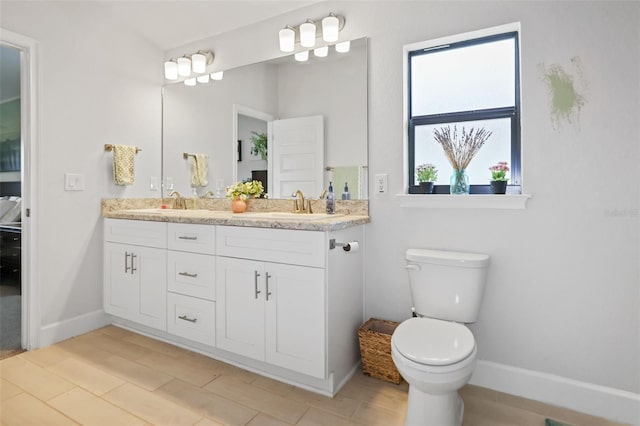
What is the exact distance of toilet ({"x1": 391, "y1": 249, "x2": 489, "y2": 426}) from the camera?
1.28 m

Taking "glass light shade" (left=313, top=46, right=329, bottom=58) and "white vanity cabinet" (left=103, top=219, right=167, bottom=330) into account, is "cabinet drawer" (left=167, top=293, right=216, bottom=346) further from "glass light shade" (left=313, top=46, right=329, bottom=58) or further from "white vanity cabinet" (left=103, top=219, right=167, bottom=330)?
"glass light shade" (left=313, top=46, right=329, bottom=58)

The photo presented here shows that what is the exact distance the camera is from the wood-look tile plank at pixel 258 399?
5.14 ft

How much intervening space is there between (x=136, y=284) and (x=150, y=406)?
0.99 m

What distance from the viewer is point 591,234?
159 centimetres

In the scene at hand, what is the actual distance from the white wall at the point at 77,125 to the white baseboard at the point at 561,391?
2.74m

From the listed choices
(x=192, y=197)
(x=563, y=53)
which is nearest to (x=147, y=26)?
(x=192, y=197)

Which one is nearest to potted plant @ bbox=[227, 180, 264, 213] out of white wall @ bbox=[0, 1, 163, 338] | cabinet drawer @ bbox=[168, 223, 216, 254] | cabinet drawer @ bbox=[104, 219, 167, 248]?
cabinet drawer @ bbox=[168, 223, 216, 254]

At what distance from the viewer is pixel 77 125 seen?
2385 millimetres

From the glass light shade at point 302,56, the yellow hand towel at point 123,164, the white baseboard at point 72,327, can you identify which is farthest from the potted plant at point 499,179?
the white baseboard at point 72,327

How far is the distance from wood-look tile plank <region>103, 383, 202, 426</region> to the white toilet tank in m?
1.24

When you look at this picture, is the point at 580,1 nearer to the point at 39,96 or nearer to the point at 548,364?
the point at 548,364

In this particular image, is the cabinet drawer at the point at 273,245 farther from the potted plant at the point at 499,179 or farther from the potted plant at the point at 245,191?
the potted plant at the point at 499,179

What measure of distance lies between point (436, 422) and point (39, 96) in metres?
2.93

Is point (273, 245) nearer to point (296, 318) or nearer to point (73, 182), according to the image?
point (296, 318)
